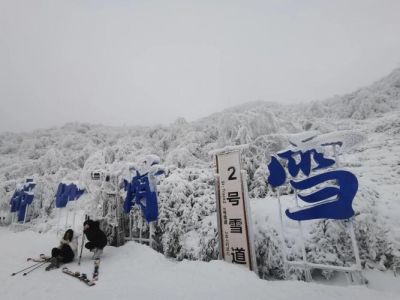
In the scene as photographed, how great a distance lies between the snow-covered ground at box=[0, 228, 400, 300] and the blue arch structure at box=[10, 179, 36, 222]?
5788mm

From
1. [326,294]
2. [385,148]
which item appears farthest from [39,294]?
[385,148]

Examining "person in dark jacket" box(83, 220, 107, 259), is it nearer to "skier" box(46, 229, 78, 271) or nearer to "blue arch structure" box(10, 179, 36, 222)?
"skier" box(46, 229, 78, 271)

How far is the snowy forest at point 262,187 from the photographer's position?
3607 millimetres

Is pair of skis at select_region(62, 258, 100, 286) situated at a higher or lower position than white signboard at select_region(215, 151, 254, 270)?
lower

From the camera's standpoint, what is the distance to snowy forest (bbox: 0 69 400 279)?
3.61m

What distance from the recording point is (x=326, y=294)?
2.71 metres

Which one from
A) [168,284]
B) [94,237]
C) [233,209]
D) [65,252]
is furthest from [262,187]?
[65,252]

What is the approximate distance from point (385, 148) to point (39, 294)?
26.2 feet

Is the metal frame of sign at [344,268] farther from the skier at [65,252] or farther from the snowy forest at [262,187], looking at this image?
the skier at [65,252]

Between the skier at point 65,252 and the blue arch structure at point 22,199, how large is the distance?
6014 millimetres

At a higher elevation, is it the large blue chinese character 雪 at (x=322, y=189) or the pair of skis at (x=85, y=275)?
the large blue chinese character 雪 at (x=322, y=189)

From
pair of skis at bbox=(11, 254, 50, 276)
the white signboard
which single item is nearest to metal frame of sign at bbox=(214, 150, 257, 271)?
the white signboard

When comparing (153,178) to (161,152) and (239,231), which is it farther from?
(161,152)

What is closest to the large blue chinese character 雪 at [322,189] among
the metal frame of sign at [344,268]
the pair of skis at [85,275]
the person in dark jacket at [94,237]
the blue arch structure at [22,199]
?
the metal frame of sign at [344,268]
